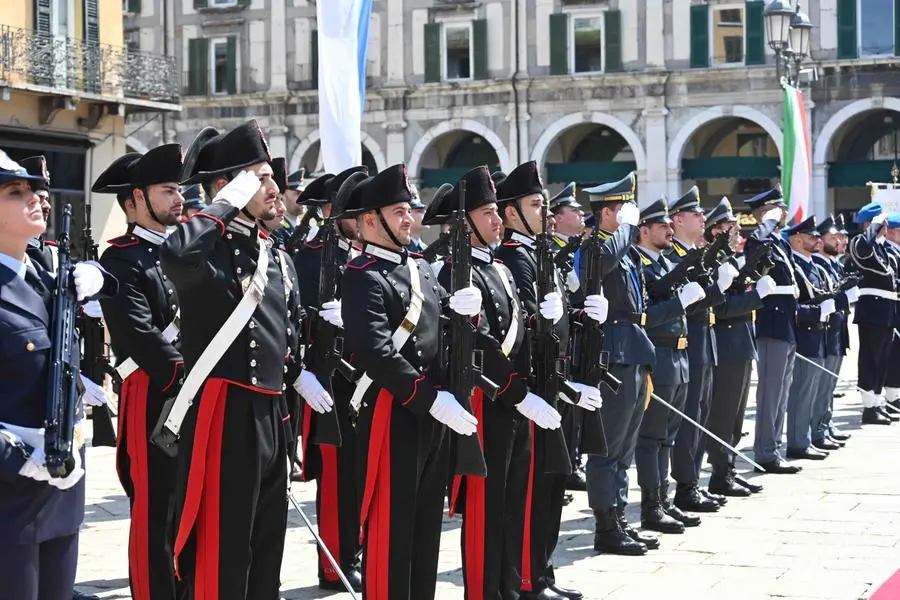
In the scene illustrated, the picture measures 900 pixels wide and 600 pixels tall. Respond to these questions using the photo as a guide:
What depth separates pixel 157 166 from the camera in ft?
21.3

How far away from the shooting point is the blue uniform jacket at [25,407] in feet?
14.5

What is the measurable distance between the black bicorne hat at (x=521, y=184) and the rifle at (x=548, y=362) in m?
0.26

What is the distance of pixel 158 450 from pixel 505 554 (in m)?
1.69

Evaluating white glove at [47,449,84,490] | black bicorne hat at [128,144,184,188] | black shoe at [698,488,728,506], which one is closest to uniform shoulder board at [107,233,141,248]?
black bicorne hat at [128,144,184,188]

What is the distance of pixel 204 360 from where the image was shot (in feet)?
17.7

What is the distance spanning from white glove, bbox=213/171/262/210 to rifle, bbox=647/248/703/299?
4.18m

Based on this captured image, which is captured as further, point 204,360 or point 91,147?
point 91,147

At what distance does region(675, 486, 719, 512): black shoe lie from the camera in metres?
9.80

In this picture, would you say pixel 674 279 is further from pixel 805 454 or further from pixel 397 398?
pixel 805 454

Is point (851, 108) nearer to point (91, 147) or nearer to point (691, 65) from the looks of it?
point (691, 65)

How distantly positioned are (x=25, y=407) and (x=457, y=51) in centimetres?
3777

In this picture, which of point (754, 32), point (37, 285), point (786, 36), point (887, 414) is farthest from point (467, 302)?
point (754, 32)

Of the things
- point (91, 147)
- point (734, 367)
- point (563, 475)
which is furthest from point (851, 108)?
point (563, 475)

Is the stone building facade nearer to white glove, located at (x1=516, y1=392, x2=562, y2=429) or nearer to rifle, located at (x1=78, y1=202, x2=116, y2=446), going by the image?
rifle, located at (x1=78, y1=202, x2=116, y2=446)
